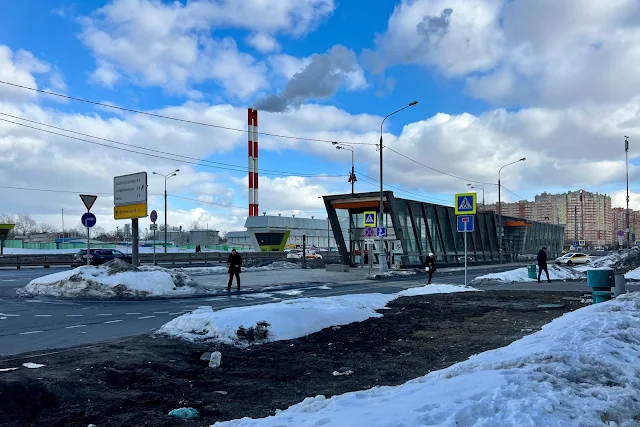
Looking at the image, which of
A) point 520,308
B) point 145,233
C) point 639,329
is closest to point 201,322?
point 639,329

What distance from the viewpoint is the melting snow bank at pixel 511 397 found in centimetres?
385

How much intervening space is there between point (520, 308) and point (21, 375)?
468 inches

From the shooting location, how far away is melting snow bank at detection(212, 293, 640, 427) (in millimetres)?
3854

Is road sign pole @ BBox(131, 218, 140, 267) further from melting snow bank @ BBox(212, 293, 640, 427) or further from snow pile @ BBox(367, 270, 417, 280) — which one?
melting snow bank @ BBox(212, 293, 640, 427)

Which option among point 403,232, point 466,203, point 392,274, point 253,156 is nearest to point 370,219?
point 392,274

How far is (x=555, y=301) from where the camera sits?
49.5 feet

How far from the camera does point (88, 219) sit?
68.0 ft

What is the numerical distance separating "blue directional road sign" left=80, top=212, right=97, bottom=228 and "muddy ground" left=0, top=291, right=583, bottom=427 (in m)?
13.5

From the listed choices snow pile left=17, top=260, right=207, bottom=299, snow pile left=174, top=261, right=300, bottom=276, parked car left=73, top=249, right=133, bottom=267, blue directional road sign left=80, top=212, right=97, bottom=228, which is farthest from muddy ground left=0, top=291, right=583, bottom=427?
parked car left=73, top=249, right=133, bottom=267

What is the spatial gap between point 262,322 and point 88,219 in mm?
14433

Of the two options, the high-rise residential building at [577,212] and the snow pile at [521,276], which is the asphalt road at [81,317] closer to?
the snow pile at [521,276]

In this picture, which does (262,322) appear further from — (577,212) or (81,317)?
(577,212)

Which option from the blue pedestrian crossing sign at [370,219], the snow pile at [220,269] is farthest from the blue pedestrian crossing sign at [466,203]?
the snow pile at [220,269]

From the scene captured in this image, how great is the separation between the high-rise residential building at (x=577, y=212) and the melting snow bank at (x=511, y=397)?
118 metres
